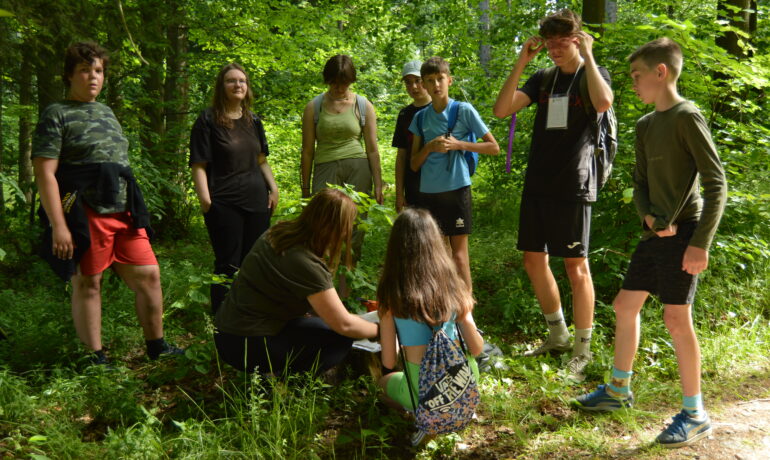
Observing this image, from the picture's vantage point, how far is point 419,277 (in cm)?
263

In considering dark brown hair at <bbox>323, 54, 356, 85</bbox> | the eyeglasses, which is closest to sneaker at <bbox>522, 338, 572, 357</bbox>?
the eyeglasses

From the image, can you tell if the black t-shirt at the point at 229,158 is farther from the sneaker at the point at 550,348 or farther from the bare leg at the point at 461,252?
the sneaker at the point at 550,348

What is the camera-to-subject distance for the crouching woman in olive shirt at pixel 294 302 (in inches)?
109

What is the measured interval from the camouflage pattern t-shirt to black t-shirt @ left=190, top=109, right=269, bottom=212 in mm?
544

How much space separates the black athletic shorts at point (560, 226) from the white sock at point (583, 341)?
49 cm

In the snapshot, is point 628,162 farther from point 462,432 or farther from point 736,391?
point 462,432

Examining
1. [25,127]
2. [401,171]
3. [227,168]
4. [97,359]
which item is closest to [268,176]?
[227,168]

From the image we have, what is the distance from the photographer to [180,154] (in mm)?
7039

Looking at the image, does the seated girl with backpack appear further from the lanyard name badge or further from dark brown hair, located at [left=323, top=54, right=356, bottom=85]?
dark brown hair, located at [left=323, top=54, right=356, bottom=85]

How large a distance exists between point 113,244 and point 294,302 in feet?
4.58

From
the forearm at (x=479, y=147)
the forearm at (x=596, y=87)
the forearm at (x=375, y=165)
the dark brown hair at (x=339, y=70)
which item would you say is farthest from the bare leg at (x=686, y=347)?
the dark brown hair at (x=339, y=70)

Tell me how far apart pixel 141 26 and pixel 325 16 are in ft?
11.3

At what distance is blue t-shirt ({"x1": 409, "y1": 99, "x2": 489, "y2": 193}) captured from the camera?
408 cm

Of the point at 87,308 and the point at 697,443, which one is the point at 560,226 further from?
the point at 87,308
